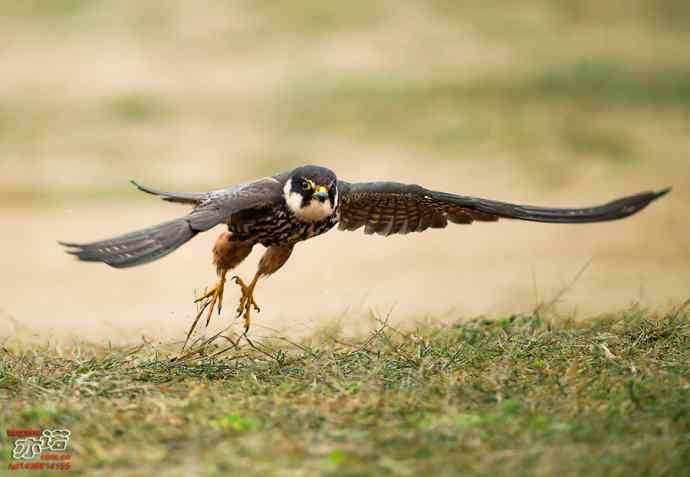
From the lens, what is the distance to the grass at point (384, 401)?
9.95 feet

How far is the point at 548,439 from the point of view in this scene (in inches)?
125

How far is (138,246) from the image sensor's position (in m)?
3.83

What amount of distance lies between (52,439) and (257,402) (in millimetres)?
904

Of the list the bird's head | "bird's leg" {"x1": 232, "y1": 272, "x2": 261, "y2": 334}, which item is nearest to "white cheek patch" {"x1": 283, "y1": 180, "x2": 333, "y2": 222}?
the bird's head

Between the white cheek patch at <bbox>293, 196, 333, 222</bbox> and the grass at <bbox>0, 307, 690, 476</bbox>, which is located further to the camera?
the white cheek patch at <bbox>293, 196, 333, 222</bbox>

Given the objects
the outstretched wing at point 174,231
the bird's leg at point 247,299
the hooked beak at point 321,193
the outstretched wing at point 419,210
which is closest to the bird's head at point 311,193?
the hooked beak at point 321,193

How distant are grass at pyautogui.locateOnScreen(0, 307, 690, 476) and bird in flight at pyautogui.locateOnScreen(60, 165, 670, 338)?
23.0 inches

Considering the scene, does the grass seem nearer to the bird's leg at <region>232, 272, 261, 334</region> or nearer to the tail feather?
the bird's leg at <region>232, 272, 261, 334</region>

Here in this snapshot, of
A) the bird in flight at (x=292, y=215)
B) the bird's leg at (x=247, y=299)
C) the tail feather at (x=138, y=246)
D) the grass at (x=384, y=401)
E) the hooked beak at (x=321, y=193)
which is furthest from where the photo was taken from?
the bird's leg at (x=247, y=299)

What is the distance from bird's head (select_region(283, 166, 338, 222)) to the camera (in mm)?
4758

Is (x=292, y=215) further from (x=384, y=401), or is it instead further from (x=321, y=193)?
(x=384, y=401)

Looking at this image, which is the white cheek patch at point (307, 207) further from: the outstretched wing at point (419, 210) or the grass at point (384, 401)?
the grass at point (384, 401)

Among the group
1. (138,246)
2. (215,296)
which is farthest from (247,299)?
(138,246)

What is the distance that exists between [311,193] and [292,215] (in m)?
0.19
